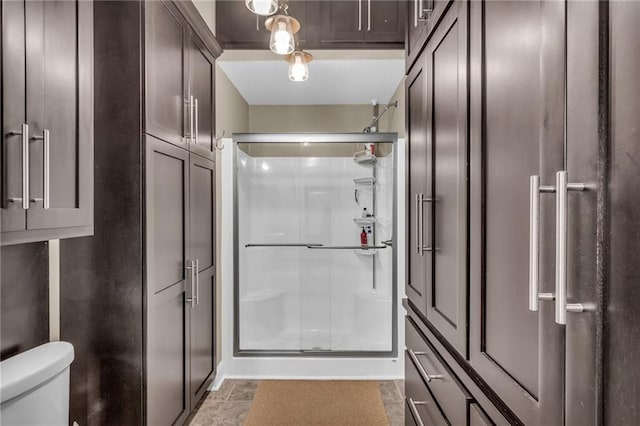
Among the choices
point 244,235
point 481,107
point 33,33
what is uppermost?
point 33,33

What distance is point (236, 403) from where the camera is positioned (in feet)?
8.45

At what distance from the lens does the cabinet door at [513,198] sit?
2.03 ft

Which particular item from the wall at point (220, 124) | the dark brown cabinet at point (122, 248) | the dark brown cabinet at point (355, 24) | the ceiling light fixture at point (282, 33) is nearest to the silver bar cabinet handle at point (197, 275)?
the dark brown cabinet at point (122, 248)

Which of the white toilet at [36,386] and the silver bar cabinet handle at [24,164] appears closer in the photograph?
the silver bar cabinet handle at [24,164]

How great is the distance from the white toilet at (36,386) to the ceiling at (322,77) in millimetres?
2316

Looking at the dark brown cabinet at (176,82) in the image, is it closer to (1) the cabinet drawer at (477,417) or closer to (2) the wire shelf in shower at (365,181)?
(2) the wire shelf in shower at (365,181)

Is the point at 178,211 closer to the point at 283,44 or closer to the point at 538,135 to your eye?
the point at 283,44

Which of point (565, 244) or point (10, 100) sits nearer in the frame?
point (565, 244)

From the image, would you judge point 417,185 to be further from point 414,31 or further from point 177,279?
point 177,279

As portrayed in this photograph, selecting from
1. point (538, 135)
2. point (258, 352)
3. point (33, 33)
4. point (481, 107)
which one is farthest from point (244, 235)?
point (538, 135)

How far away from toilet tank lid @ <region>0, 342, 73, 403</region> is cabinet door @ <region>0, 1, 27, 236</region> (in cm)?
47

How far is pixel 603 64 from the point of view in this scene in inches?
19.9

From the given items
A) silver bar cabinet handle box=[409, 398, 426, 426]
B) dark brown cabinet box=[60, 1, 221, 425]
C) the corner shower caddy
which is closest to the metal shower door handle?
silver bar cabinet handle box=[409, 398, 426, 426]

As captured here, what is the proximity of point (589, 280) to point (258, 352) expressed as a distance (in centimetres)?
287
